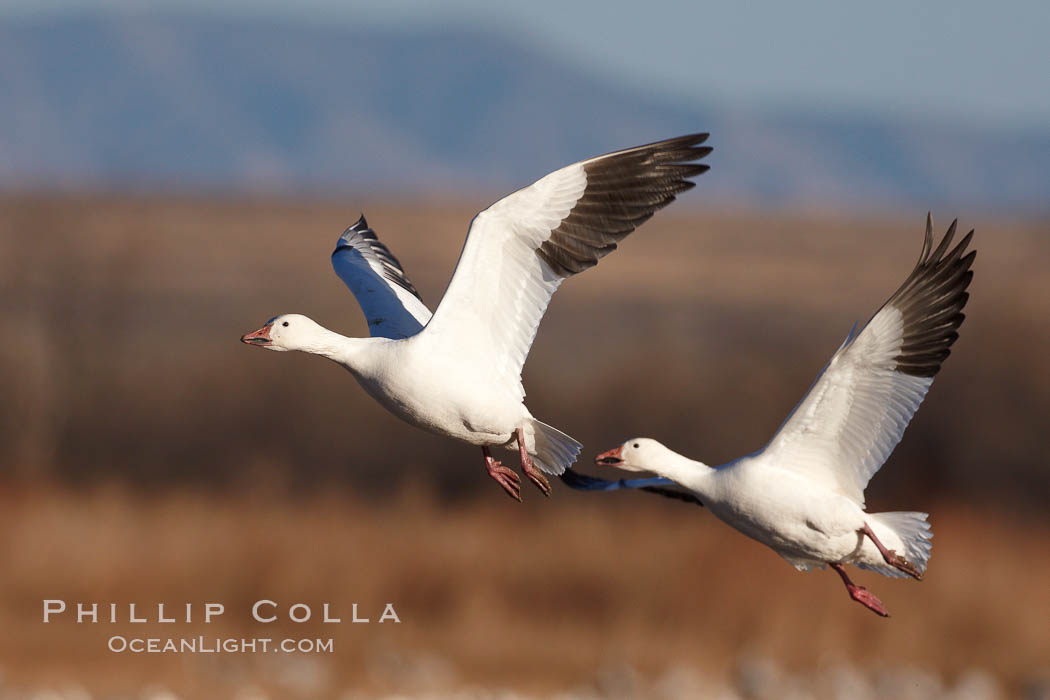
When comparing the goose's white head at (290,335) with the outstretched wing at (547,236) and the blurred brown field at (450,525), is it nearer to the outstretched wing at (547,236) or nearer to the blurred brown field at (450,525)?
the outstretched wing at (547,236)

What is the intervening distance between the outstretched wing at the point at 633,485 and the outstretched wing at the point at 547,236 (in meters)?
0.51

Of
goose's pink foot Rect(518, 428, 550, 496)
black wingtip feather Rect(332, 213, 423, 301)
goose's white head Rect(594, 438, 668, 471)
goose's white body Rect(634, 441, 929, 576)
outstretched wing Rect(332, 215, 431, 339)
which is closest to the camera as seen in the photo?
goose's white body Rect(634, 441, 929, 576)

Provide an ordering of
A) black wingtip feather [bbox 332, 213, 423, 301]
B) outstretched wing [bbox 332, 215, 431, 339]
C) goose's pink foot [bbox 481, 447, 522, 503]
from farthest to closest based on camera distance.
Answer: black wingtip feather [bbox 332, 213, 423, 301] < outstretched wing [bbox 332, 215, 431, 339] < goose's pink foot [bbox 481, 447, 522, 503]

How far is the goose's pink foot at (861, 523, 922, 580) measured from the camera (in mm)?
7078

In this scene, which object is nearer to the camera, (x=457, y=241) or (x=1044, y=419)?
(x=1044, y=419)

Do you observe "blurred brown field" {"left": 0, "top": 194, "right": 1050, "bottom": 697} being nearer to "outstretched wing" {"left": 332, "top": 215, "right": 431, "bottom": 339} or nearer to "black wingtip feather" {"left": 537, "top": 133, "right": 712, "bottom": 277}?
"outstretched wing" {"left": 332, "top": 215, "right": 431, "bottom": 339}

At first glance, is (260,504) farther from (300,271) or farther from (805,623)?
(300,271)

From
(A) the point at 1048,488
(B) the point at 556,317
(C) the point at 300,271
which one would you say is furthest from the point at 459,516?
(C) the point at 300,271

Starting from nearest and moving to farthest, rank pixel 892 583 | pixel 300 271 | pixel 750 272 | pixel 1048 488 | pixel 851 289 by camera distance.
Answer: pixel 892 583
pixel 1048 488
pixel 300 271
pixel 851 289
pixel 750 272

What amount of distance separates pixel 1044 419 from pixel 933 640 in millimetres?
2879

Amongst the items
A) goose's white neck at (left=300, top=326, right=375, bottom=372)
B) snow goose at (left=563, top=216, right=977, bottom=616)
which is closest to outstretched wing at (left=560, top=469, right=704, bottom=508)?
snow goose at (left=563, top=216, right=977, bottom=616)

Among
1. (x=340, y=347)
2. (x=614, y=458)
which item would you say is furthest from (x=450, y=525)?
(x=614, y=458)

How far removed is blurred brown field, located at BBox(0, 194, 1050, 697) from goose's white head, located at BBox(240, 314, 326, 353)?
898 centimetres

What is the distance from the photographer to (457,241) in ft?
227
